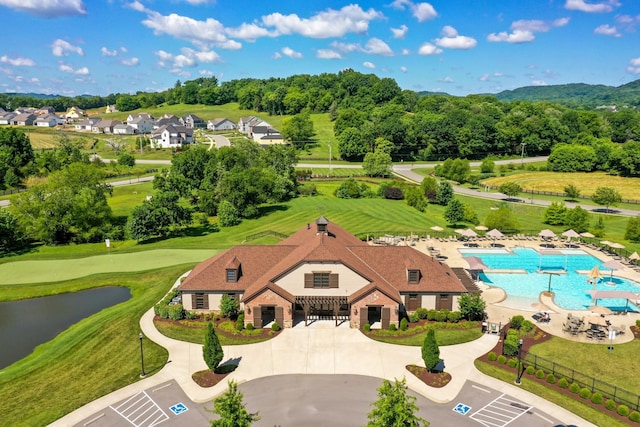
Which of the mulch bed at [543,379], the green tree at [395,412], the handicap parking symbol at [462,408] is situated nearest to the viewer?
the green tree at [395,412]

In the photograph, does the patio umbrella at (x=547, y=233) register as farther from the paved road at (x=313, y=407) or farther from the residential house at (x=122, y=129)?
the residential house at (x=122, y=129)

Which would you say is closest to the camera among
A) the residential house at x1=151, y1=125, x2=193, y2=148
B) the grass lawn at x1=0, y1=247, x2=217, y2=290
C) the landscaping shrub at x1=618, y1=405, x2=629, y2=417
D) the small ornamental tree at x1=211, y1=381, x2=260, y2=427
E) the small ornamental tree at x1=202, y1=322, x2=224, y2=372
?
the small ornamental tree at x1=211, y1=381, x2=260, y2=427

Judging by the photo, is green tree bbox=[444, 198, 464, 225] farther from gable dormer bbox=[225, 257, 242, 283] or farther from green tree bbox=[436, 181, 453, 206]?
gable dormer bbox=[225, 257, 242, 283]

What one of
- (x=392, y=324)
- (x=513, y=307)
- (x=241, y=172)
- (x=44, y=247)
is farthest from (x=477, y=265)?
(x=44, y=247)

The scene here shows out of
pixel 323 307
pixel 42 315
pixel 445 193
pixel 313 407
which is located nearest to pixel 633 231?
pixel 445 193

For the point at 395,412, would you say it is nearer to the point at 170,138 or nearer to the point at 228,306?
the point at 228,306

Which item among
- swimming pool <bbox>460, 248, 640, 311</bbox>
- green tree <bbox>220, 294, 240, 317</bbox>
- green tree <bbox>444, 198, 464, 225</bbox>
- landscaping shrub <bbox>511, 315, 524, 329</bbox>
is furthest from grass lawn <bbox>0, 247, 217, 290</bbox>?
green tree <bbox>444, 198, 464, 225</bbox>

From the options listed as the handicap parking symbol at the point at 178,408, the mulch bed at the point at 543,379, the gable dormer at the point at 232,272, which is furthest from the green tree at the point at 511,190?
the handicap parking symbol at the point at 178,408
